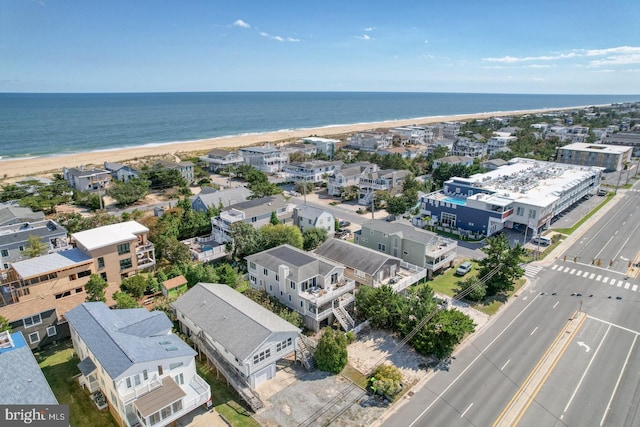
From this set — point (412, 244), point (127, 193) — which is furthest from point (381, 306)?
point (127, 193)

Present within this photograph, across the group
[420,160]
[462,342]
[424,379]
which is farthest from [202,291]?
[420,160]

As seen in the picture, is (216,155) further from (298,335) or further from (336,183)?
(298,335)

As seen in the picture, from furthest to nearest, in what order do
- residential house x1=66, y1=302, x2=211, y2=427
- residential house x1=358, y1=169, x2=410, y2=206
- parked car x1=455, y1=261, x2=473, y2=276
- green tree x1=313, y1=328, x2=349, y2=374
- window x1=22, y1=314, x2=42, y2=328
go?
residential house x1=358, y1=169, x2=410, y2=206, parked car x1=455, y1=261, x2=473, y2=276, window x1=22, y1=314, x2=42, y2=328, green tree x1=313, y1=328, x2=349, y2=374, residential house x1=66, y1=302, x2=211, y2=427

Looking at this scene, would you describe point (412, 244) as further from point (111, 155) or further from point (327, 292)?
point (111, 155)

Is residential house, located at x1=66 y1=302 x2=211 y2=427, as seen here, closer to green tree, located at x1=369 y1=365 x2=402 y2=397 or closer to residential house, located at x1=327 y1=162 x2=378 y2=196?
green tree, located at x1=369 y1=365 x2=402 y2=397

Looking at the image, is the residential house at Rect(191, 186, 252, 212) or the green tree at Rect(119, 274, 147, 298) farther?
the residential house at Rect(191, 186, 252, 212)

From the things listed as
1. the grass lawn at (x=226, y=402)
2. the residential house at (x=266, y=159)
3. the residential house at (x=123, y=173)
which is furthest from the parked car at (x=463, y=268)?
the residential house at (x=123, y=173)

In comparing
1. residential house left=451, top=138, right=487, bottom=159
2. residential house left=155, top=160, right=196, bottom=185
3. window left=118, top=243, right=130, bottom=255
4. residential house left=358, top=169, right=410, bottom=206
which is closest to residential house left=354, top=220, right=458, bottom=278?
residential house left=358, top=169, right=410, bottom=206
